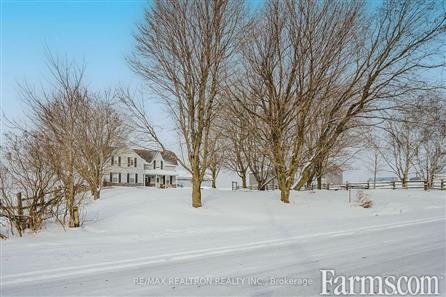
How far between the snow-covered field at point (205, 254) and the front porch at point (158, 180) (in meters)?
46.1

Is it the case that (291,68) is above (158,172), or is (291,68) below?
above

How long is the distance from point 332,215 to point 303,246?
8.28 m

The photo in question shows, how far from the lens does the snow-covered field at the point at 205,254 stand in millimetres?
6035

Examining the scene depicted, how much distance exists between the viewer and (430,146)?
36.2m

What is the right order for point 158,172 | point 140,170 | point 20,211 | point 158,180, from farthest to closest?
point 158,180 < point 158,172 < point 140,170 < point 20,211

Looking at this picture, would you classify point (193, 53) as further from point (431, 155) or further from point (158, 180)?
point (158, 180)

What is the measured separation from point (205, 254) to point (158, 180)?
5700 cm

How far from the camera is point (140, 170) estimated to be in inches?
2329

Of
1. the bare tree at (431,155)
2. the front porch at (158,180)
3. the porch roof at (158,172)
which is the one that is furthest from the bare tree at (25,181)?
the porch roof at (158,172)

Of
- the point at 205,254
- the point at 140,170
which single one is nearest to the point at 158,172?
the point at 140,170

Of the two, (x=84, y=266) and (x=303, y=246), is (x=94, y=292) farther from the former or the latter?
(x=303, y=246)

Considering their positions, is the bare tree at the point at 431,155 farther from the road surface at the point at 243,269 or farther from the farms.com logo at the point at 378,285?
the farms.com logo at the point at 378,285

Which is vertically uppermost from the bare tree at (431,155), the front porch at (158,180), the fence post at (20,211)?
the bare tree at (431,155)

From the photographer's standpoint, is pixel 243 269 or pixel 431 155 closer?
pixel 243 269
